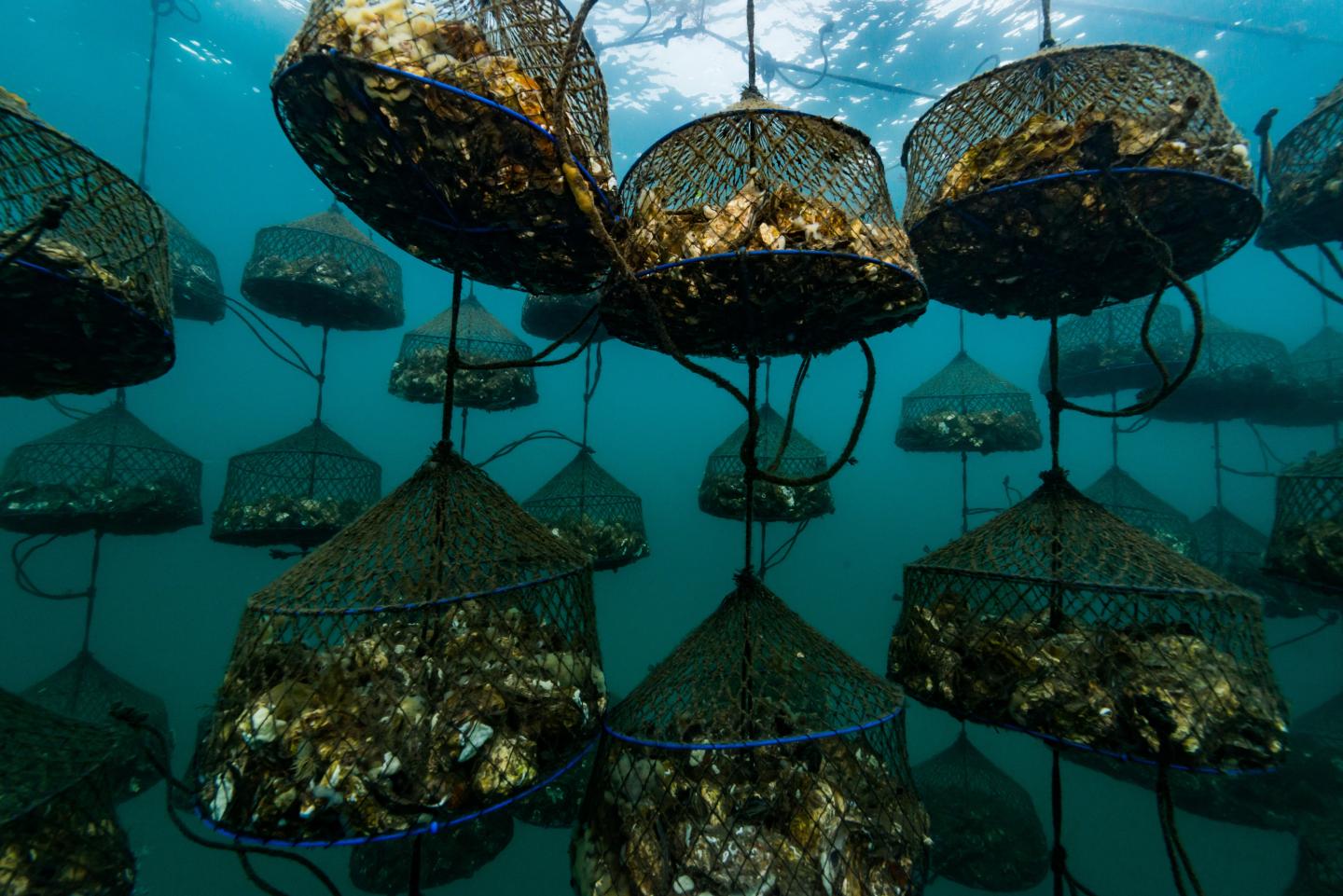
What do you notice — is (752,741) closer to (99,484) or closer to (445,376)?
(445,376)

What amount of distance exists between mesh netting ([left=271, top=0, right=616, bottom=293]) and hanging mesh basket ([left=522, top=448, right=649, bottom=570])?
4552 mm

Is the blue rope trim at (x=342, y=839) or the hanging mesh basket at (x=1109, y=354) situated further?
the hanging mesh basket at (x=1109, y=354)

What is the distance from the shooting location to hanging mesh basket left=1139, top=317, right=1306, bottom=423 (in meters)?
8.91

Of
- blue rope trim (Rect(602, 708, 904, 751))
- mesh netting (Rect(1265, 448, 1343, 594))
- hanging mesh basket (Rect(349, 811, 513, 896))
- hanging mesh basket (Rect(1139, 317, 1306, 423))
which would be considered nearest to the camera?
blue rope trim (Rect(602, 708, 904, 751))

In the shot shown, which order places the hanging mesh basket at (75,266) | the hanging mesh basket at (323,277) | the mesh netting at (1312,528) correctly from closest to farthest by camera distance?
the hanging mesh basket at (75,266), the mesh netting at (1312,528), the hanging mesh basket at (323,277)

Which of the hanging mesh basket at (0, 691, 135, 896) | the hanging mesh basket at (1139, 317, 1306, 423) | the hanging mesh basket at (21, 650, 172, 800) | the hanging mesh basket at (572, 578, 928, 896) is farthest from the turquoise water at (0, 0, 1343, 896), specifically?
the hanging mesh basket at (1139, 317, 1306, 423)

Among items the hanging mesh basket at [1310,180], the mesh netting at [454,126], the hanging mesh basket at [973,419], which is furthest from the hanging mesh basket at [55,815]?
the hanging mesh basket at [973,419]

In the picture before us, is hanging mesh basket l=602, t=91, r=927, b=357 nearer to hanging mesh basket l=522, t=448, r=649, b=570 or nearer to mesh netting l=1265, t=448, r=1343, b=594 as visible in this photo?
mesh netting l=1265, t=448, r=1343, b=594

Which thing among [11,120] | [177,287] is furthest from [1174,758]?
[177,287]

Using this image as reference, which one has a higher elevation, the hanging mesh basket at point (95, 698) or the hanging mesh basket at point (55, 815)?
the hanging mesh basket at point (55, 815)

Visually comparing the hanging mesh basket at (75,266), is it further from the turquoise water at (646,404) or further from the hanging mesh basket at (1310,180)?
the hanging mesh basket at (1310,180)

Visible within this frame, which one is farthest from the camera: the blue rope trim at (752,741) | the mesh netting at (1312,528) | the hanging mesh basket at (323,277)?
the hanging mesh basket at (323,277)

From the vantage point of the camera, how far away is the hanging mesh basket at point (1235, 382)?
8.91 m

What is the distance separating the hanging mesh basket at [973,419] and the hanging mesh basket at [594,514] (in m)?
4.20
